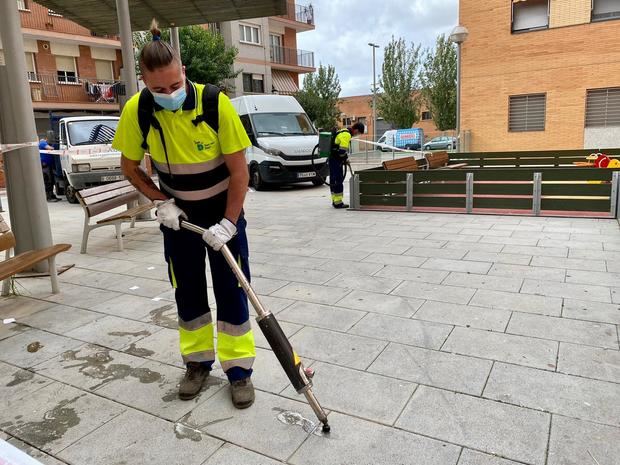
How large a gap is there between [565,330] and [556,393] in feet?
3.26

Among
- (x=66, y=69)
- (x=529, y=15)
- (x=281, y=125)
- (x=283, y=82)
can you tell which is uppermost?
(x=529, y=15)

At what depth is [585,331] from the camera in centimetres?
371

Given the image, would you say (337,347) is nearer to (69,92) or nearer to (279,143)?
(279,143)

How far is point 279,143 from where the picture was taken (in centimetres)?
1385

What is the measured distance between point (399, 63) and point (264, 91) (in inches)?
429

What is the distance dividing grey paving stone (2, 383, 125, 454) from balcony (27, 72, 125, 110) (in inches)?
960

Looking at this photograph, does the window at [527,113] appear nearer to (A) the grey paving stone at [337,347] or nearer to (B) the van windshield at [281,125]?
(B) the van windshield at [281,125]

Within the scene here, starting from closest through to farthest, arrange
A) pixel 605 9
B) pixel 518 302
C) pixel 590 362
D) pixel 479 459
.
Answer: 1. pixel 479 459
2. pixel 590 362
3. pixel 518 302
4. pixel 605 9

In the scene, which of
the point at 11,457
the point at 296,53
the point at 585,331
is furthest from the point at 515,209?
the point at 296,53

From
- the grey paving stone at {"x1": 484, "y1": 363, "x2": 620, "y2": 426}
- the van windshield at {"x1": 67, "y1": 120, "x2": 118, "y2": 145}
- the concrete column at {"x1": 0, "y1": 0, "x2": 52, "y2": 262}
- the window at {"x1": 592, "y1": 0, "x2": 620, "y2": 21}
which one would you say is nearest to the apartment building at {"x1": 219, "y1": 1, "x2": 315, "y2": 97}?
the van windshield at {"x1": 67, "y1": 120, "x2": 118, "y2": 145}

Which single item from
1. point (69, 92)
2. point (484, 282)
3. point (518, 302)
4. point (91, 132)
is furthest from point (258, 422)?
point (69, 92)

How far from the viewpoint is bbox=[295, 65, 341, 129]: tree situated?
35875 millimetres

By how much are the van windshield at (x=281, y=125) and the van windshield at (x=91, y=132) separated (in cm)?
388

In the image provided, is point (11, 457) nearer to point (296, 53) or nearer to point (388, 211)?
point (388, 211)
